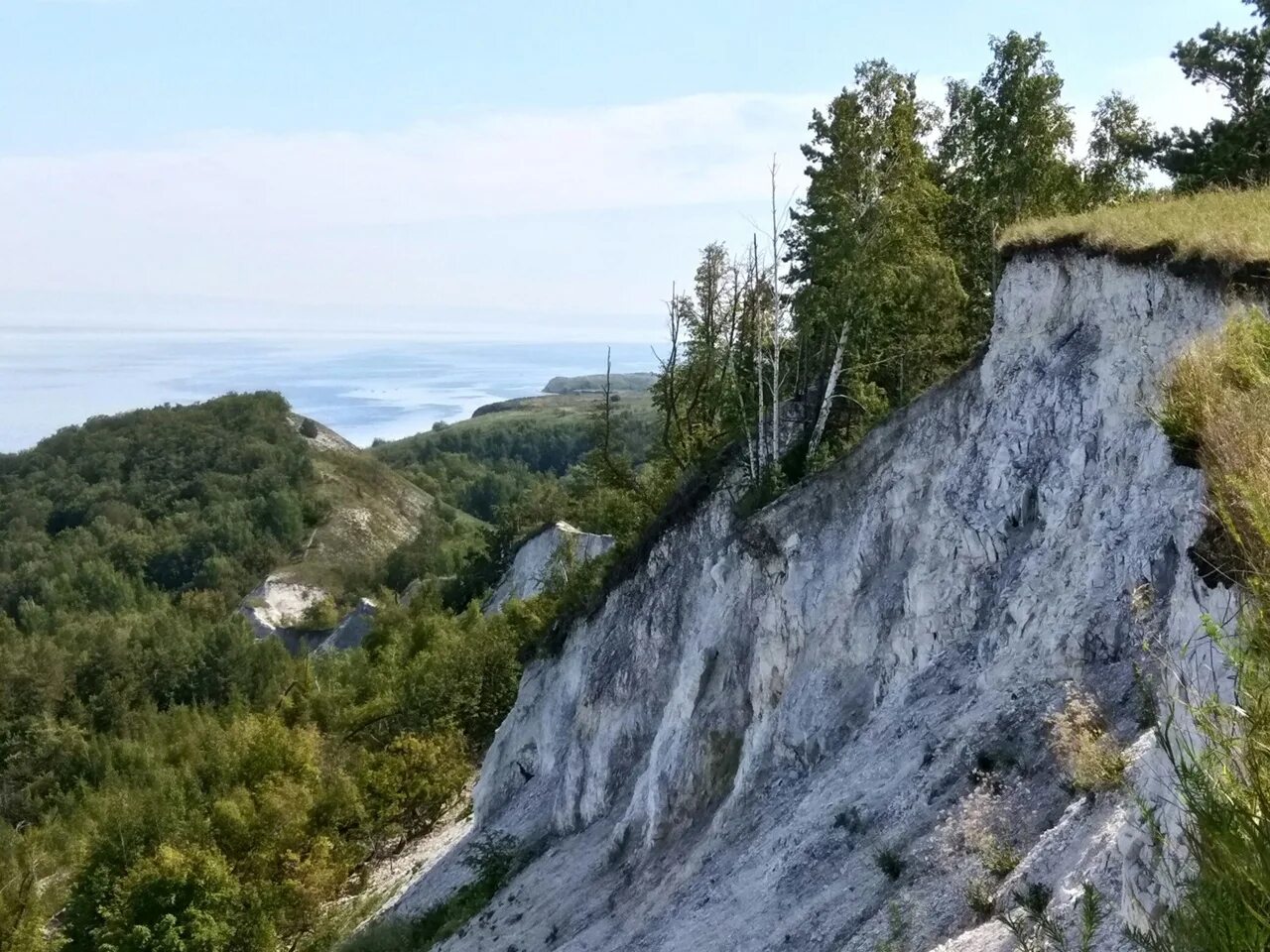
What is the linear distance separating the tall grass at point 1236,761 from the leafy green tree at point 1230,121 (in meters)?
18.9

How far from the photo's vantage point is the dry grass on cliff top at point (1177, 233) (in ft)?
34.6

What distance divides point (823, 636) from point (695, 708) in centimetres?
339

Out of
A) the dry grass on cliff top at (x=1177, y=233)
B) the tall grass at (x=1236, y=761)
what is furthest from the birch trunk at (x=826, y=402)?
the tall grass at (x=1236, y=761)

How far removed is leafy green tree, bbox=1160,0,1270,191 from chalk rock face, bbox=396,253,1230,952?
11.2 m

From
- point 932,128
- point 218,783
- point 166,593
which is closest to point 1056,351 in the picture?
point 932,128

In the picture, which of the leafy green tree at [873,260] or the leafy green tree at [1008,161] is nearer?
the leafy green tree at [873,260]

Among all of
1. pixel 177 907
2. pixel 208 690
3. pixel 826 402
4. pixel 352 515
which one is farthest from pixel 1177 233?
pixel 352 515

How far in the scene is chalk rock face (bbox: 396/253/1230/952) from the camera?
8.91m

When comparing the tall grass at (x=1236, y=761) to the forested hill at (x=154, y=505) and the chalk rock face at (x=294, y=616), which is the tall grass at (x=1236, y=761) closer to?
the chalk rock face at (x=294, y=616)

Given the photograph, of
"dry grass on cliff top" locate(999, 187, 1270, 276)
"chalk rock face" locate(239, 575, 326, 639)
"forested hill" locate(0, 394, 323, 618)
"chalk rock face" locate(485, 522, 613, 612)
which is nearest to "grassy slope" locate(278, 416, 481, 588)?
"chalk rock face" locate(239, 575, 326, 639)

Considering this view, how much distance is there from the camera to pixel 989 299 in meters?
22.7

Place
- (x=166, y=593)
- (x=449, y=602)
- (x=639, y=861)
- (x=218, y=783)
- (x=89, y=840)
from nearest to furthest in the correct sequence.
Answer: (x=639, y=861) → (x=89, y=840) → (x=218, y=783) → (x=449, y=602) → (x=166, y=593)

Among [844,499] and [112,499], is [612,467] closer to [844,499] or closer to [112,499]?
[844,499]

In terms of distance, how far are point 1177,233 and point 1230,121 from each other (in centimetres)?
1393
